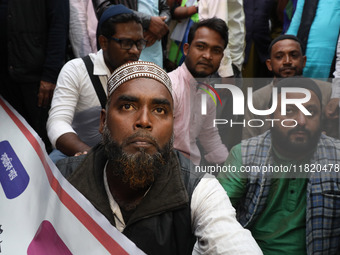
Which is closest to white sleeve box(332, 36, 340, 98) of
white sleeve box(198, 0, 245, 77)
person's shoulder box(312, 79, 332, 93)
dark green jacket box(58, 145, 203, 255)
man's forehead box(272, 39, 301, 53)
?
person's shoulder box(312, 79, 332, 93)

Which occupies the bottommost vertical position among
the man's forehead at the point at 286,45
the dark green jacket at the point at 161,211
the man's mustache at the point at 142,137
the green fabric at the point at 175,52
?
the green fabric at the point at 175,52

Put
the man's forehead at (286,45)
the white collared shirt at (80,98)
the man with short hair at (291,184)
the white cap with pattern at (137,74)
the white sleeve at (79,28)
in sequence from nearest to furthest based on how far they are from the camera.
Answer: the white cap with pattern at (137,74), the man with short hair at (291,184), the white collared shirt at (80,98), the white sleeve at (79,28), the man's forehead at (286,45)

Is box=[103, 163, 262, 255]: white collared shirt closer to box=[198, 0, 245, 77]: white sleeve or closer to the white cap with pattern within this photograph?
the white cap with pattern

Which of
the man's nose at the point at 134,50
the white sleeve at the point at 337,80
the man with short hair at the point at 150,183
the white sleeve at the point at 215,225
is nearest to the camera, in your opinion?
the white sleeve at the point at 215,225

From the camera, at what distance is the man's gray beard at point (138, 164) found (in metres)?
1.79

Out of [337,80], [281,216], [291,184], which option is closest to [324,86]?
[337,80]

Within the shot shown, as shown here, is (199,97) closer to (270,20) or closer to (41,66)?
(41,66)

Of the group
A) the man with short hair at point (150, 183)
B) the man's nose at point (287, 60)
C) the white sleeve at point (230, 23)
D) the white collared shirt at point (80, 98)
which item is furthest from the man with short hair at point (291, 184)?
the white sleeve at point (230, 23)

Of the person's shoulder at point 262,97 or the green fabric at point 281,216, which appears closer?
the green fabric at point 281,216

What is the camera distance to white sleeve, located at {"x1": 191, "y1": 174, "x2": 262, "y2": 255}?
5.15 feet

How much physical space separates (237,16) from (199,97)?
4.83ft

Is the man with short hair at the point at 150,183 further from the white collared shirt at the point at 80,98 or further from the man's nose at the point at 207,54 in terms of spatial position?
the man's nose at the point at 207,54

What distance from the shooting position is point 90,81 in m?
3.31

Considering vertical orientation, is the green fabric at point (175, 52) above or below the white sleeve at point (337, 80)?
below
